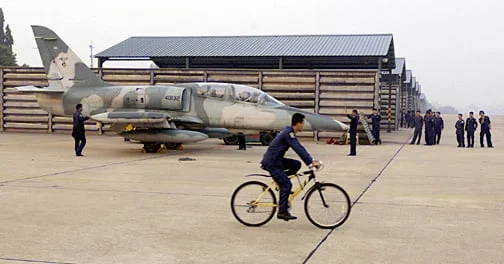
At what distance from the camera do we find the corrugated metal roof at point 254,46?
107 ft

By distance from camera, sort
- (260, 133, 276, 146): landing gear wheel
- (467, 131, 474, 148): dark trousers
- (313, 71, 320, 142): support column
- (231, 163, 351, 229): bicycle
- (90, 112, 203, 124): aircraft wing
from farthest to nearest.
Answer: (313, 71, 320, 142): support column, (467, 131, 474, 148): dark trousers, (260, 133, 276, 146): landing gear wheel, (90, 112, 203, 124): aircraft wing, (231, 163, 351, 229): bicycle

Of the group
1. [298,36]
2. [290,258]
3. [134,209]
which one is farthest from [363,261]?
[298,36]

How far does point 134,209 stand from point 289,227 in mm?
2509

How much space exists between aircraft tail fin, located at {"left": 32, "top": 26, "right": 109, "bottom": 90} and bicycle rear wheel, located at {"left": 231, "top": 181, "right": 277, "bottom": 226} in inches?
535

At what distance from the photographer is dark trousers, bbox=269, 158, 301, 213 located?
7.23 metres

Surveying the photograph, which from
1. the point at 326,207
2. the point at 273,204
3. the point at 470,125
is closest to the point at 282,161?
the point at 273,204

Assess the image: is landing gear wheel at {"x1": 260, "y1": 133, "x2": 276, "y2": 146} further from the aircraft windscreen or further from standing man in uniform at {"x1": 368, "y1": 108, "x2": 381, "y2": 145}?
the aircraft windscreen

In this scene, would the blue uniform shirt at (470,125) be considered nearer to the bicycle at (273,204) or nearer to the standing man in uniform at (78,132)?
the standing man in uniform at (78,132)

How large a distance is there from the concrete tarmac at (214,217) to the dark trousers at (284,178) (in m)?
0.33

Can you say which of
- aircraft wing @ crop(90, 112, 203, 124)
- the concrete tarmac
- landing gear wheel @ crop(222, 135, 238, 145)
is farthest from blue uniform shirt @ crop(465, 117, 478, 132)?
aircraft wing @ crop(90, 112, 203, 124)

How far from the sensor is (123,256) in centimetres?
582

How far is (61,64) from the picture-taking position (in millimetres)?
20000

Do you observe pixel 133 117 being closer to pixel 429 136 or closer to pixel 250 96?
pixel 250 96

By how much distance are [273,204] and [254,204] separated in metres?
0.26
